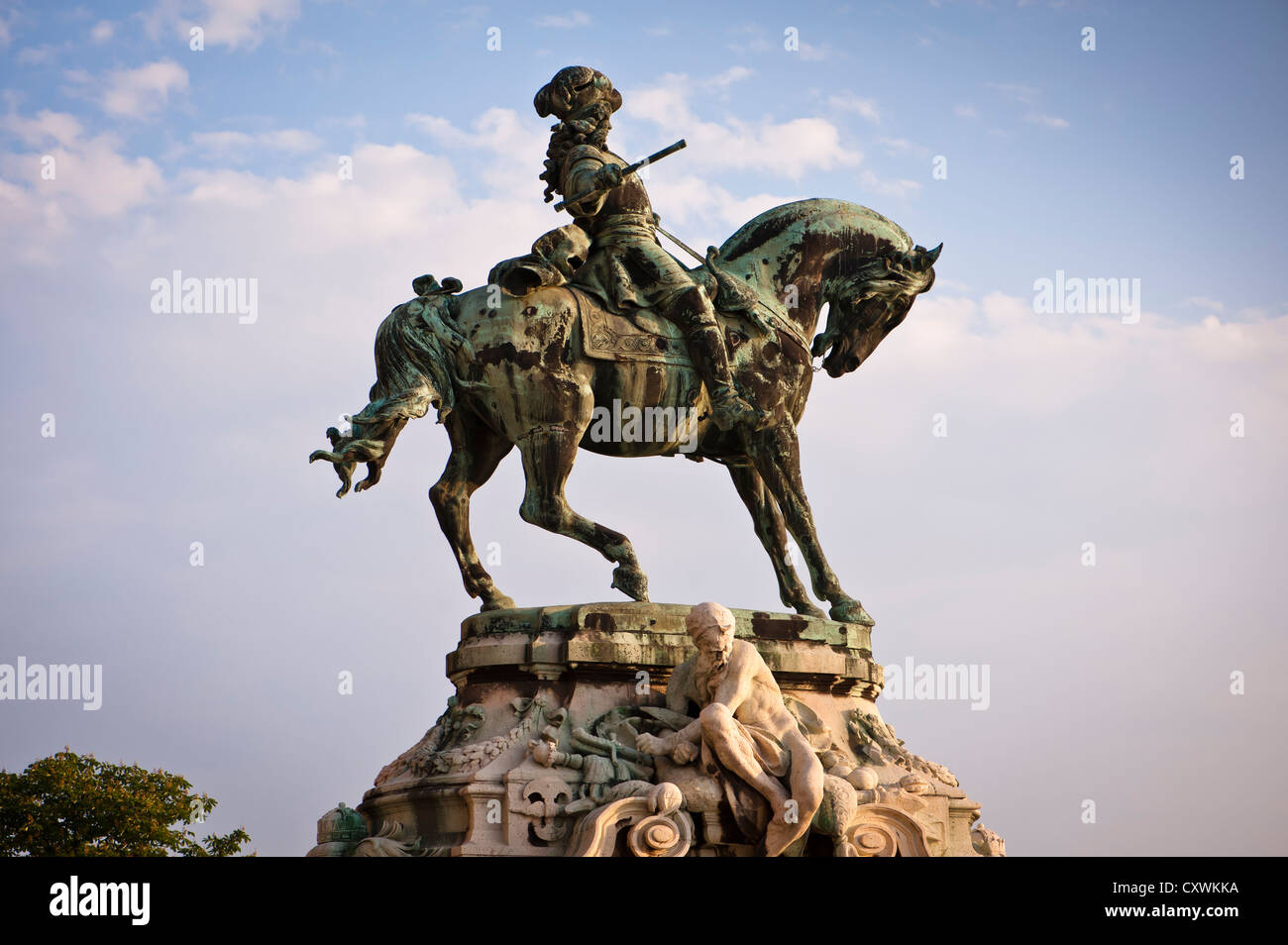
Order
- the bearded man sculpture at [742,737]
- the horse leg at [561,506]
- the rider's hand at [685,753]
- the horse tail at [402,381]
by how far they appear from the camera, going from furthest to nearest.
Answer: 1. the horse leg at [561,506]
2. the horse tail at [402,381]
3. the rider's hand at [685,753]
4. the bearded man sculpture at [742,737]

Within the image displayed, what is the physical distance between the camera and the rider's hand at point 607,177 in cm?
1292

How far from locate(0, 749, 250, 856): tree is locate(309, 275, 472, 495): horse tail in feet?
34.9

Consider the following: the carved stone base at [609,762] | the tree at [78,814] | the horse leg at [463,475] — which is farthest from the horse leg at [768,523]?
the tree at [78,814]

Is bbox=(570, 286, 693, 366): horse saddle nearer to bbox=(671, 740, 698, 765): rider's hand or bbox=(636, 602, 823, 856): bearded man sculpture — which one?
bbox=(636, 602, 823, 856): bearded man sculpture

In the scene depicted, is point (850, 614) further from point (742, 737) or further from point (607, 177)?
point (607, 177)

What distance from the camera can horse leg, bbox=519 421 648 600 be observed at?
41.5 ft

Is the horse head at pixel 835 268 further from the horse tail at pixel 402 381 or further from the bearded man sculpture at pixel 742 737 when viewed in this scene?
the bearded man sculpture at pixel 742 737

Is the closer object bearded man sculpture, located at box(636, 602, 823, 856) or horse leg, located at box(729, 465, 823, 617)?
bearded man sculpture, located at box(636, 602, 823, 856)

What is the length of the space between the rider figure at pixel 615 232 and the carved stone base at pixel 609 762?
1.82m

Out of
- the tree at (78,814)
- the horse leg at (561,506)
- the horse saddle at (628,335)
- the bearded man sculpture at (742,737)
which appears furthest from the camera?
the tree at (78,814)

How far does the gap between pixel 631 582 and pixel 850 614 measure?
5.26 ft

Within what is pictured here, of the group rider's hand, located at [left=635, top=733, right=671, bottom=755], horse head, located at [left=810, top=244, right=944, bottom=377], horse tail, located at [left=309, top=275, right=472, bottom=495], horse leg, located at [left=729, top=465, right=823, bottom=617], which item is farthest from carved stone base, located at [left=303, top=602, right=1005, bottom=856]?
horse head, located at [left=810, top=244, right=944, bottom=377]
